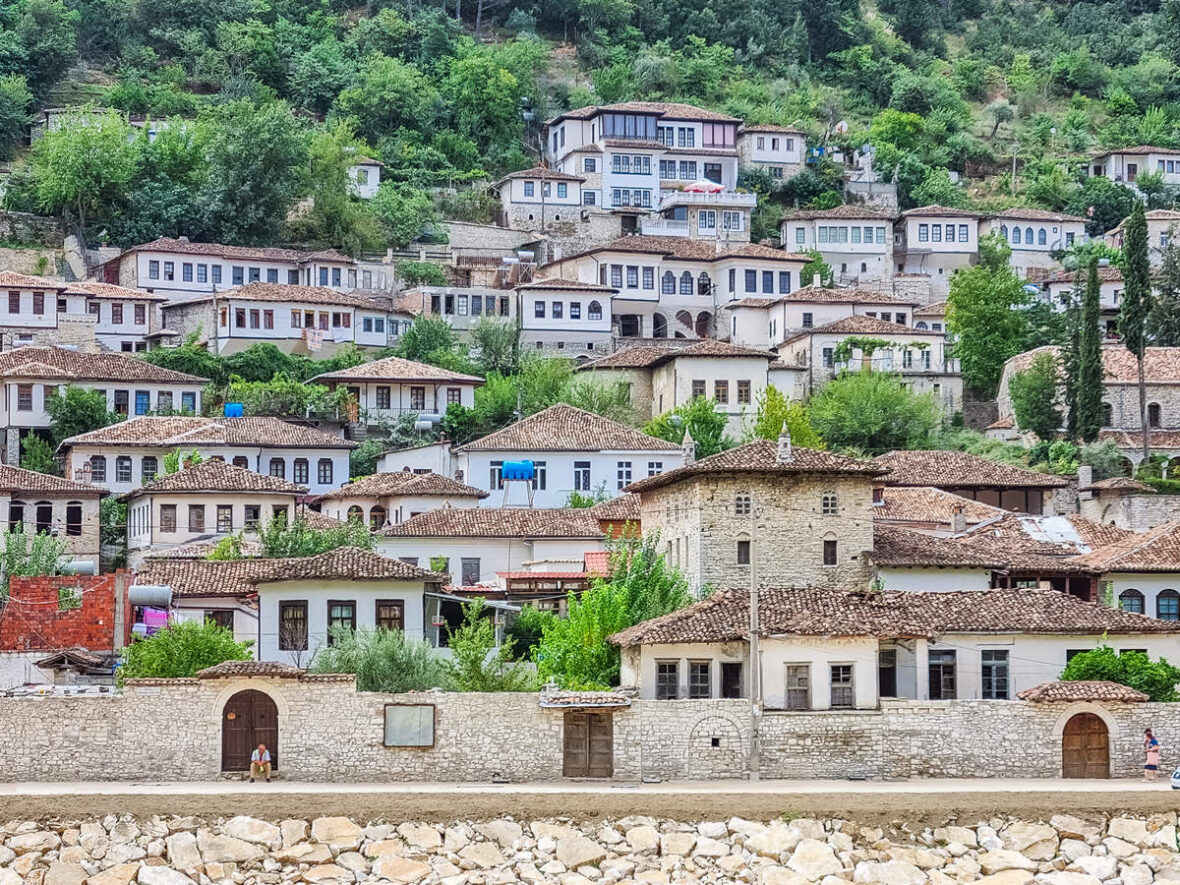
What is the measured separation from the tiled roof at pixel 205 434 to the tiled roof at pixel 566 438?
5.63 m

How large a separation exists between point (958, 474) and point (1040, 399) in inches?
511

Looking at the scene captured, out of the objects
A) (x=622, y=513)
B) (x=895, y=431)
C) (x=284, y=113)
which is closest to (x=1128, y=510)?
(x=895, y=431)

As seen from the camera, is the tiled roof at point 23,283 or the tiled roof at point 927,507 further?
the tiled roof at point 23,283

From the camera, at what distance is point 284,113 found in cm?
10544

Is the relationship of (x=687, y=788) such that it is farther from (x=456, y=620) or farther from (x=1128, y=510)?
(x=1128, y=510)

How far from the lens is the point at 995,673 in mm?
49250

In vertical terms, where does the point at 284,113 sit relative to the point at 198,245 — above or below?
above

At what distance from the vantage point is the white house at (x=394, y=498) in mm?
70062

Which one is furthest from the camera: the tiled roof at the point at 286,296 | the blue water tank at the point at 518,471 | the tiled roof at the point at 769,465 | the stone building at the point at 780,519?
the tiled roof at the point at 286,296

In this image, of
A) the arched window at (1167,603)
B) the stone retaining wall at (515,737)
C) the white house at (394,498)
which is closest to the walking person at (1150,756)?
the stone retaining wall at (515,737)

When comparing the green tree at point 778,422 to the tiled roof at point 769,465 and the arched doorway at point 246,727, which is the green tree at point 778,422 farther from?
the arched doorway at point 246,727

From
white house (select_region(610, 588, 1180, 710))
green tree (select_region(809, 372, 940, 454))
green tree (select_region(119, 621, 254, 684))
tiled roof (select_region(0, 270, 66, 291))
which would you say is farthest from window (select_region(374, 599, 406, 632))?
tiled roof (select_region(0, 270, 66, 291))

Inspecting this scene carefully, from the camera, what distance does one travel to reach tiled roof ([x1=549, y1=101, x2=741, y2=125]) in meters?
116

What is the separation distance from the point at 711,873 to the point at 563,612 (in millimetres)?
19937
